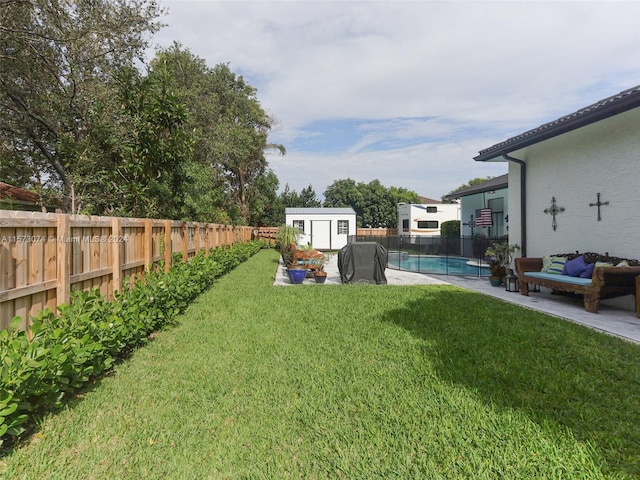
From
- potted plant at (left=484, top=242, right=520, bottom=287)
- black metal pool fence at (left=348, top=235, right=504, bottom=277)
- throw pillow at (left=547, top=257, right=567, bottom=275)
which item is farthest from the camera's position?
black metal pool fence at (left=348, top=235, right=504, bottom=277)

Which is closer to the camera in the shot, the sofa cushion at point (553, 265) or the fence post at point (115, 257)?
the fence post at point (115, 257)

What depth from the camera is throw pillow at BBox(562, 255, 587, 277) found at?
19.2 ft

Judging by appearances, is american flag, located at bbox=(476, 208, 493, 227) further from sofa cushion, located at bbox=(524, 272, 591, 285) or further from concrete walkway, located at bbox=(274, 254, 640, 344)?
sofa cushion, located at bbox=(524, 272, 591, 285)

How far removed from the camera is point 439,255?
15234 mm

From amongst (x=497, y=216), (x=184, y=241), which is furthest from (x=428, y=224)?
(x=184, y=241)

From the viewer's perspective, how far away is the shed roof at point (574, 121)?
4688mm

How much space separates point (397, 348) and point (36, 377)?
3.05 meters

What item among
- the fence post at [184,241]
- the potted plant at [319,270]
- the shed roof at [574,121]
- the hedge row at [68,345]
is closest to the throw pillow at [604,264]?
the shed roof at [574,121]

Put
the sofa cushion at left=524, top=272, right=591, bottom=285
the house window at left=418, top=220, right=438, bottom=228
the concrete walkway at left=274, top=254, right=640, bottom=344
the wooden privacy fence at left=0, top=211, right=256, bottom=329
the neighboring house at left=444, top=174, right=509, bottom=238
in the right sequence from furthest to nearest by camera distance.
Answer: the house window at left=418, top=220, right=438, bottom=228, the neighboring house at left=444, top=174, right=509, bottom=238, the sofa cushion at left=524, top=272, right=591, bottom=285, the concrete walkway at left=274, top=254, right=640, bottom=344, the wooden privacy fence at left=0, top=211, right=256, bottom=329

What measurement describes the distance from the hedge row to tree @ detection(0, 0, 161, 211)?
4.69 m

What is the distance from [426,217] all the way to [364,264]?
62.7 feet

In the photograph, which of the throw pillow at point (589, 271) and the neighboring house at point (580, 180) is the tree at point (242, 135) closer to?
the neighboring house at point (580, 180)

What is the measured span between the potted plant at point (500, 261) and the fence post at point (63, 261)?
27.6ft

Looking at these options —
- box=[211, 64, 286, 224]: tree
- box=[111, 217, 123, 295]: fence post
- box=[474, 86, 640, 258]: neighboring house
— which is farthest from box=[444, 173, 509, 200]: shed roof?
box=[111, 217, 123, 295]: fence post
